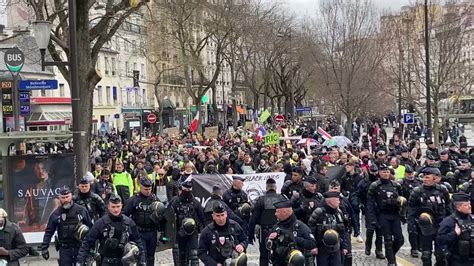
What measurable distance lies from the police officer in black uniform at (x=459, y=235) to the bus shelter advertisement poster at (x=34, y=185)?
24.6 feet

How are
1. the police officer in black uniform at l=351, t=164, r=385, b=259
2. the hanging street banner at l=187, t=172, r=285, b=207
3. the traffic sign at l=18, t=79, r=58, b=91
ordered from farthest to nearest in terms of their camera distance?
the traffic sign at l=18, t=79, r=58, b=91
the hanging street banner at l=187, t=172, r=285, b=207
the police officer in black uniform at l=351, t=164, r=385, b=259

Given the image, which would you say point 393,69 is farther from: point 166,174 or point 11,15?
point 11,15

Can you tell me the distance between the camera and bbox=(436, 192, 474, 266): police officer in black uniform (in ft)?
26.8

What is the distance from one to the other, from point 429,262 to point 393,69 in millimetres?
22075

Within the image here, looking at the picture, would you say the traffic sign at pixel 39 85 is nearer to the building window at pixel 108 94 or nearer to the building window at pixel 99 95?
the building window at pixel 99 95

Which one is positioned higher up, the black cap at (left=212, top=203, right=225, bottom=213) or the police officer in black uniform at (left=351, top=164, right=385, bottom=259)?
the black cap at (left=212, top=203, right=225, bottom=213)

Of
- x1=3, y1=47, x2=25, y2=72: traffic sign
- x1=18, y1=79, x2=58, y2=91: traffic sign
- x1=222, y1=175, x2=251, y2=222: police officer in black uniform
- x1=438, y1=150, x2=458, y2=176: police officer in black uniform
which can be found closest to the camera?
x1=222, y1=175, x2=251, y2=222: police officer in black uniform

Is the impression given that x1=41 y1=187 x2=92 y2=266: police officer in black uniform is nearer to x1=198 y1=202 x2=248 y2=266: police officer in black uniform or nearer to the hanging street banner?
x1=198 y1=202 x2=248 y2=266: police officer in black uniform

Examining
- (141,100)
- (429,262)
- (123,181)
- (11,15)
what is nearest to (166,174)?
(123,181)

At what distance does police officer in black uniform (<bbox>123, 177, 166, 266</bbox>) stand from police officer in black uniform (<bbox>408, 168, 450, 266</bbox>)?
406 cm

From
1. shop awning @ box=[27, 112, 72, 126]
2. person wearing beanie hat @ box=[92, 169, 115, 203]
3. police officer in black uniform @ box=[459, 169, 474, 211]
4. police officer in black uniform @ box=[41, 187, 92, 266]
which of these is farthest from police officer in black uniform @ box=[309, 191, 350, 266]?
Answer: shop awning @ box=[27, 112, 72, 126]

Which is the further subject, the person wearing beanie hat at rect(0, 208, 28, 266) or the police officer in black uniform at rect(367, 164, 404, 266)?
the police officer in black uniform at rect(367, 164, 404, 266)

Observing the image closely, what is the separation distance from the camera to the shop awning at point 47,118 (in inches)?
1486

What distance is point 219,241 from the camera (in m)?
8.47
